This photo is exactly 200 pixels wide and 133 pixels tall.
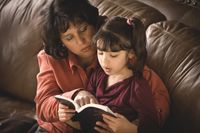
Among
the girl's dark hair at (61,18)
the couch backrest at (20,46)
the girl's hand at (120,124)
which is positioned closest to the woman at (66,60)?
the girl's dark hair at (61,18)

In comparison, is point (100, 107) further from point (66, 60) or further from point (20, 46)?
point (20, 46)

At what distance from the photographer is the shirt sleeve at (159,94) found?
150 centimetres

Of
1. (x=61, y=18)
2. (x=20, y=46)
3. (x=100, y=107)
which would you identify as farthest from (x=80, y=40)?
(x=20, y=46)

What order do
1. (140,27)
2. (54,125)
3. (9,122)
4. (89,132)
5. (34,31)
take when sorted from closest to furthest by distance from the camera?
(140,27) < (89,132) < (54,125) < (9,122) < (34,31)

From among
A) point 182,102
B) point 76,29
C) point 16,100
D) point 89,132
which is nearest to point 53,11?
point 76,29

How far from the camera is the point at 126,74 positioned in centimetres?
149

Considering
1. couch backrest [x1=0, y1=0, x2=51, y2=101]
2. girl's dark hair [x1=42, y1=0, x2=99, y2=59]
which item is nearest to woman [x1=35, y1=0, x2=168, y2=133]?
girl's dark hair [x1=42, y1=0, x2=99, y2=59]

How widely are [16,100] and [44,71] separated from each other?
554 mm

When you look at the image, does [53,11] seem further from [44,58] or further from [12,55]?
[12,55]

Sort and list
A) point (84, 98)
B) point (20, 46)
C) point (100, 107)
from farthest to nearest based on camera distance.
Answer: point (20, 46) → point (84, 98) → point (100, 107)

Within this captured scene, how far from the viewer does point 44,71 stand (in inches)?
66.5

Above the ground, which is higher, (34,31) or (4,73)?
(34,31)

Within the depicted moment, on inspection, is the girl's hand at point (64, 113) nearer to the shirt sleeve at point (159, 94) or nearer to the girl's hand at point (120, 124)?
the girl's hand at point (120, 124)

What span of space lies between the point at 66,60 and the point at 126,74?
0.32 m
